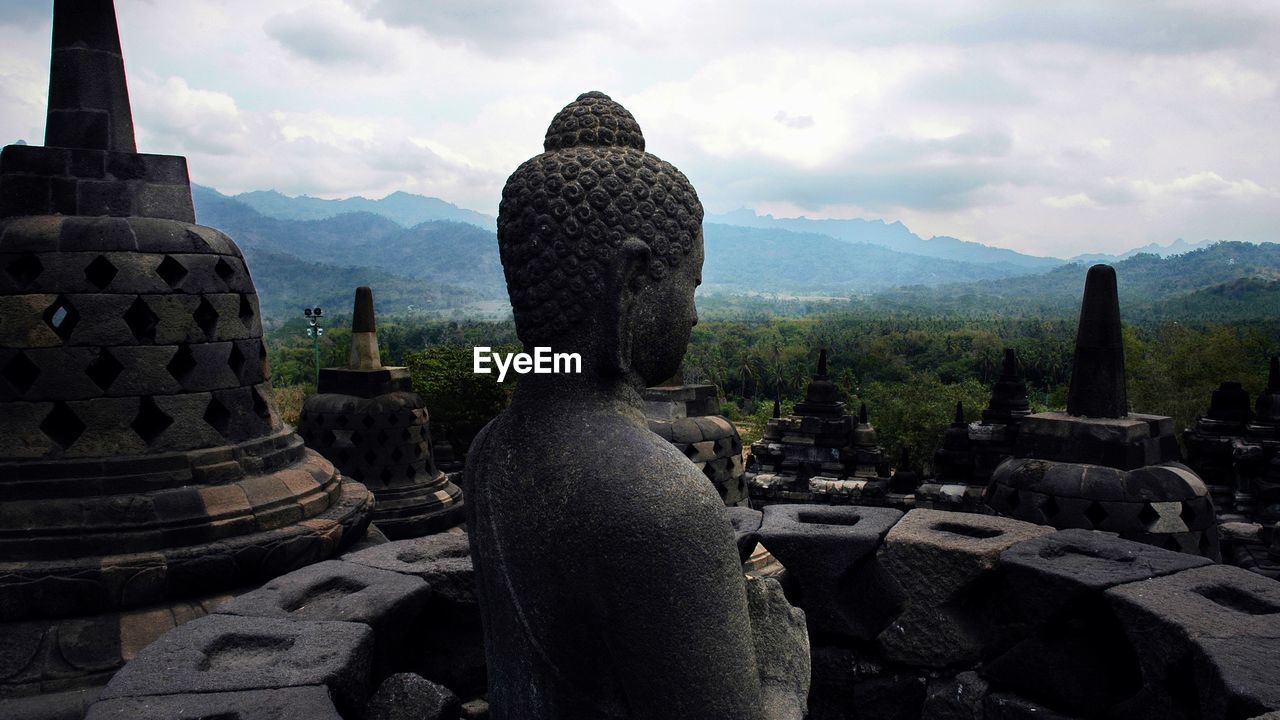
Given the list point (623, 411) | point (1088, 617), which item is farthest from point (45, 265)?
point (1088, 617)

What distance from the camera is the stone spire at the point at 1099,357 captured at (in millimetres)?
5812

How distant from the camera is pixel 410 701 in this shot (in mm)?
2793

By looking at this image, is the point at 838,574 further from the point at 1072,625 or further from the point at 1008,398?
the point at 1008,398

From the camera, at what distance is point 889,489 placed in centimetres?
1595

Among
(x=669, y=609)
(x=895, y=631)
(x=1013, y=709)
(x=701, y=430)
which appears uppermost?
(x=669, y=609)

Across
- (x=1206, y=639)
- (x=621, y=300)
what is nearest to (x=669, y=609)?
(x=621, y=300)

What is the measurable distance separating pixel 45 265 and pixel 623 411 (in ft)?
10.7

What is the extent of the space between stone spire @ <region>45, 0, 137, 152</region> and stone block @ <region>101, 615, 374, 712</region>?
9.47 ft

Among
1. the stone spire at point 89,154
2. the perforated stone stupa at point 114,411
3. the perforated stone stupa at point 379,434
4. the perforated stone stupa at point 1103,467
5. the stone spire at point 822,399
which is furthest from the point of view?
the stone spire at point 822,399

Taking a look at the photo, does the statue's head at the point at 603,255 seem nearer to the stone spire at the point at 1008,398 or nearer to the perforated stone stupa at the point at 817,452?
the stone spire at the point at 1008,398

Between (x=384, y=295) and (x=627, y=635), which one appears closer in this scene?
(x=627, y=635)

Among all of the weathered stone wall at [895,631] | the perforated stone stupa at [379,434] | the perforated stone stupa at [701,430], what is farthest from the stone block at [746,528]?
the perforated stone stupa at [379,434]

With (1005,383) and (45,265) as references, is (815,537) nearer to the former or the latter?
(45,265)

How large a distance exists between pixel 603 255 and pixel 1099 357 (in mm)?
5003
